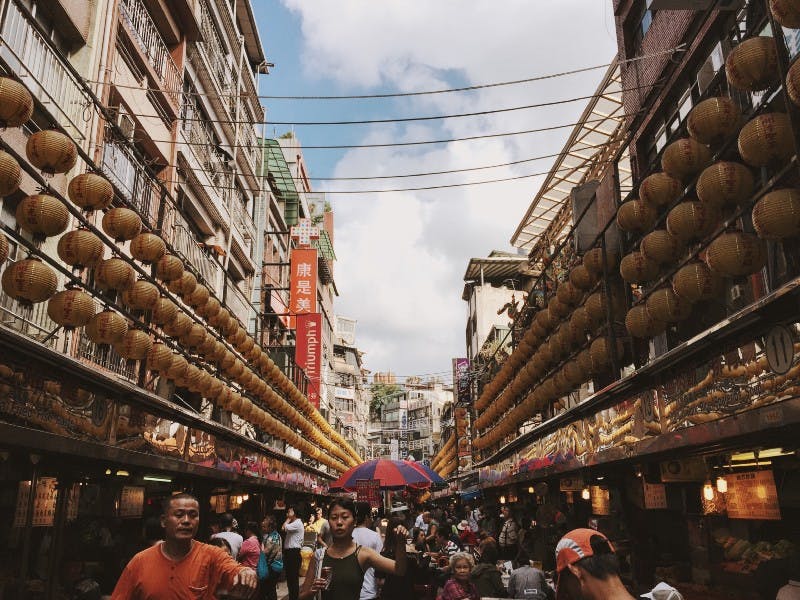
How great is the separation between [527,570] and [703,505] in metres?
4.69

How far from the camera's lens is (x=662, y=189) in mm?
10656

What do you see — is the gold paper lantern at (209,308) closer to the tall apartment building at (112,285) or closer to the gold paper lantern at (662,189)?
the tall apartment building at (112,285)

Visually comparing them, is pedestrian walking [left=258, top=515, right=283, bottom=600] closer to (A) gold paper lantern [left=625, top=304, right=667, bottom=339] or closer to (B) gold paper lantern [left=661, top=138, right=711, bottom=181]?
(A) gold paper lantern [left=625, top=304, right=667, bottom=339]

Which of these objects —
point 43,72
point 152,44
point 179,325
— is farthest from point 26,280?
point 152,44

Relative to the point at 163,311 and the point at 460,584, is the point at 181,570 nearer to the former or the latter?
the point at 460,584

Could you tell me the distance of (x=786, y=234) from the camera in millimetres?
7066

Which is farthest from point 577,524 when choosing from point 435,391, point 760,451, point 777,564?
point 435,391

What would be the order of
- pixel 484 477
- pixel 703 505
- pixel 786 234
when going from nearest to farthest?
pixel 786 234 → pixel 703 505 → pixel 484 477

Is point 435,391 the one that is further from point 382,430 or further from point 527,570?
point 527,570

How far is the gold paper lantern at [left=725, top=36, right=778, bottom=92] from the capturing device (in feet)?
25.0

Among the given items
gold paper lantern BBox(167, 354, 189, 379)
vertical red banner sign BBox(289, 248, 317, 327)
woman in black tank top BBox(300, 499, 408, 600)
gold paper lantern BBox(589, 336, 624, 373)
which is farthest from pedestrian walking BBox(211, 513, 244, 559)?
vertical red banner sign BBox(289, 248, 317, 327)

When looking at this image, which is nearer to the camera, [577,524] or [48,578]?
[48,578]

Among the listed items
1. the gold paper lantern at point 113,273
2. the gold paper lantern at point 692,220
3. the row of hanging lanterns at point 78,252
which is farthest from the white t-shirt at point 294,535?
the gold paper lantern at point 692,220

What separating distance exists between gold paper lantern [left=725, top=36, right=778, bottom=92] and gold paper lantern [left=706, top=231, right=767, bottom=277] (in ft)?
5.98
